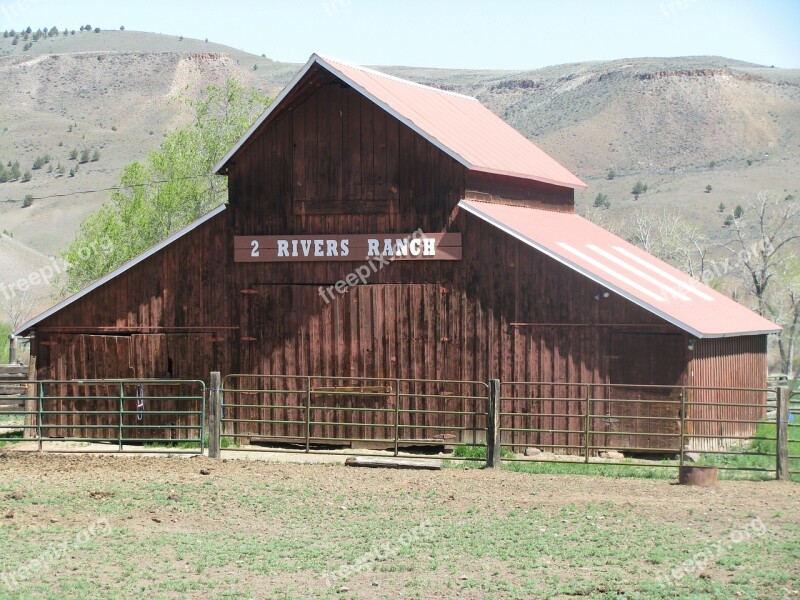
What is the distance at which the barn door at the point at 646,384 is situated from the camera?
2059cm

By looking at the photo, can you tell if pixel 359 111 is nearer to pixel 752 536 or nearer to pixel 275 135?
pixel 275 135

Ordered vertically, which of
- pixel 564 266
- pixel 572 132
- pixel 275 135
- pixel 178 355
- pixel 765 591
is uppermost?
pixel 572 132

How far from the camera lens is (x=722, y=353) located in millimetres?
23109

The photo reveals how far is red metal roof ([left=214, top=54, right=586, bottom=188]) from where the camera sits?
22391 mm

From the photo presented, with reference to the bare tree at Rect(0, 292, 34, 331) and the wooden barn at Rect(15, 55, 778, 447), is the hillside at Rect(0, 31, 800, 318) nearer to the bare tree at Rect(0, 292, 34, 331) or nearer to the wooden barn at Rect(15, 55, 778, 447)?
the bare tree at Rect(0, 292, 34, 331)

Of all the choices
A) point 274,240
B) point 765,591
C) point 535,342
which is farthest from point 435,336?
point 765,591

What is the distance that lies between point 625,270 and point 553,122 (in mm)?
90810

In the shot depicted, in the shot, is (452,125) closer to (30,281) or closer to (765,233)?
(765,233)

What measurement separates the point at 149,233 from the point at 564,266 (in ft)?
91.8

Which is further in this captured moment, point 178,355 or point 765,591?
point 178,355

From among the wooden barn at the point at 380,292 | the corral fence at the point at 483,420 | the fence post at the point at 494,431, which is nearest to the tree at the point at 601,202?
the wooden barn at the point at 380,292

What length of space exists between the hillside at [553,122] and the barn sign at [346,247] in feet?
191

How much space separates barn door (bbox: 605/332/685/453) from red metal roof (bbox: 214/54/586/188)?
463 centimetres

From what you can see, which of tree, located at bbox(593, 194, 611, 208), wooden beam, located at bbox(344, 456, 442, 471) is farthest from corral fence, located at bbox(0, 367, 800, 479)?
tree, located at bbox(593, 194, 611, 208)
